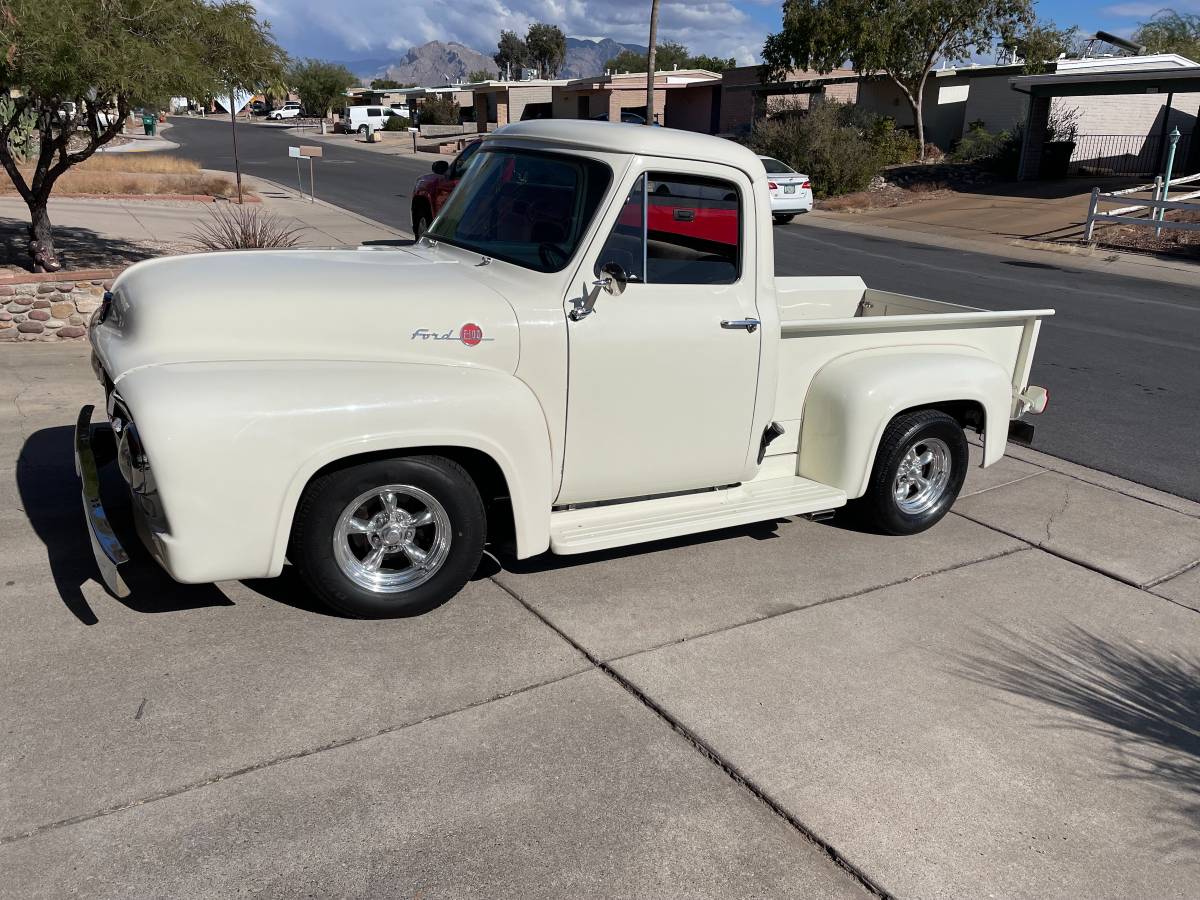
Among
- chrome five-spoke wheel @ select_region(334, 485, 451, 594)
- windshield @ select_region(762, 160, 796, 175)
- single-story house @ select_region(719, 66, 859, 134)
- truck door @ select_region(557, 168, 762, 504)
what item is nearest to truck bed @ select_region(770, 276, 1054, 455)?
truck door @ select_region(557, 168, 762, 504)

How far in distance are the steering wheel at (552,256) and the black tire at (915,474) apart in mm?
2073

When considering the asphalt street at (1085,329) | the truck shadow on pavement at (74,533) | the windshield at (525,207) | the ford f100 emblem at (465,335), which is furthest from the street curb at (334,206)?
the ford f100 emblem at (465,335)

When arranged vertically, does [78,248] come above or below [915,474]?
above

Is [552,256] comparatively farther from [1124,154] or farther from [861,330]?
[1124,154]

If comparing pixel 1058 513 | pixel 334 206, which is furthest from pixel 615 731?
pixel 334 206

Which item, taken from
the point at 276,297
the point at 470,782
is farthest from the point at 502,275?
the point at 470,782

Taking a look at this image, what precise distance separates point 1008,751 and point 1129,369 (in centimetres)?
781

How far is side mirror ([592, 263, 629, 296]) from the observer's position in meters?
4.19

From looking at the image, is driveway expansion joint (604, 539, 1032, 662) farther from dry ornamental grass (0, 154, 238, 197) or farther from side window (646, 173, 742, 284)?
dry ornamental grass (0, 154, 238, 197)

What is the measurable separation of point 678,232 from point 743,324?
53cm

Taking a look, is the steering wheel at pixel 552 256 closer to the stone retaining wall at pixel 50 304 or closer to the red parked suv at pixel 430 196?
the stone retaining wall at pixel 50 304

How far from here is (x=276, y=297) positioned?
3.92m

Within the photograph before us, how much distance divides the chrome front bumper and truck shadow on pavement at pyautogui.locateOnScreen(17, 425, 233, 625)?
1.05ft

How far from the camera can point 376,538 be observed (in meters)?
4.06
